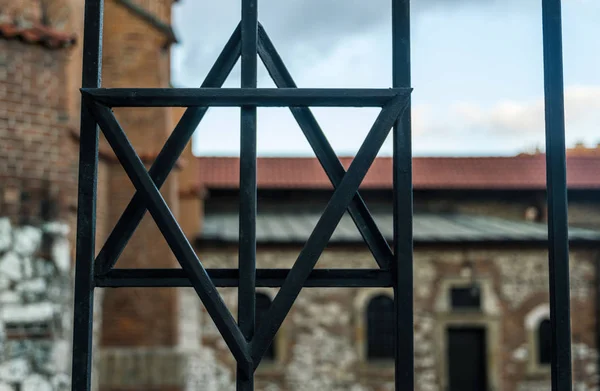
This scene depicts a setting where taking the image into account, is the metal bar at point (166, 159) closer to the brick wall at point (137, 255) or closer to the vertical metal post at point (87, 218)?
the vertical metal post at point (87, 218)

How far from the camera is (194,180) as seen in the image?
43.2 ft

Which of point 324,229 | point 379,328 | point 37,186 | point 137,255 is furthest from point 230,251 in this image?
point 324,229

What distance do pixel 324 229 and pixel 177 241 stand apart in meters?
0.52

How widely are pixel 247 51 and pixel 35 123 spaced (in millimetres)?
3690

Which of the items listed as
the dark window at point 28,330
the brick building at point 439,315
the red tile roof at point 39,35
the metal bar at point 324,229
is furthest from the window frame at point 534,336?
the metal bar at point 324,229

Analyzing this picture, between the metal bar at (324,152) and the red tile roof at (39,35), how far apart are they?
11.8ft

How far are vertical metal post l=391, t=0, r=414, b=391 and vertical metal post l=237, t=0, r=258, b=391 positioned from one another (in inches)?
19.8

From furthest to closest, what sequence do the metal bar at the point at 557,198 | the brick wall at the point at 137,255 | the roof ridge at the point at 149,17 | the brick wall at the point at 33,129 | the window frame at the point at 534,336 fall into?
the window frame at the point at 534,336 → the roof ridge at the point at 149,17 → the brick wall at the point at 137,255 → the brick wall at the point at 33,129 → the metal bar at the point at 557,198

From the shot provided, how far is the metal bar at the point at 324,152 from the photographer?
2.17 m

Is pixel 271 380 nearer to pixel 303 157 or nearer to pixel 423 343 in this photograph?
pixel 423 343

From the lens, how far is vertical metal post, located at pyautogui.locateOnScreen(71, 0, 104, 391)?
6.94 ft

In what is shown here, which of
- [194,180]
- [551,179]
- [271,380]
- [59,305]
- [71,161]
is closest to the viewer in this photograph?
[551,179]

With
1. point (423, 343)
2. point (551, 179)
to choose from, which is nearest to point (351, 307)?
point (423, 343)

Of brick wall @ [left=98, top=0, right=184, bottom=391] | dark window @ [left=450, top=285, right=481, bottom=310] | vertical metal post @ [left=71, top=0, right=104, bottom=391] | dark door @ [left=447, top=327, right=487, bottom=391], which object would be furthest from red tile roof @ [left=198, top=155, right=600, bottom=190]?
vertical metal post @ [left=71, top=0, right=104, bottom=391]
